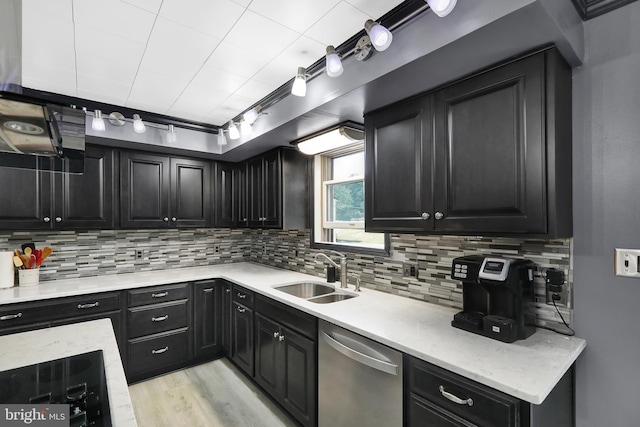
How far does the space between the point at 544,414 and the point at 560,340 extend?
393mm

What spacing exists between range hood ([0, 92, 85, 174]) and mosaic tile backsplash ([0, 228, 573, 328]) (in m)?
1.90

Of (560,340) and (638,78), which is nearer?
(638,78)

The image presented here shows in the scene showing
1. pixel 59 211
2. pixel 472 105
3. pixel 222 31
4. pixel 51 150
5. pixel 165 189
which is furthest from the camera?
pixel 165 189

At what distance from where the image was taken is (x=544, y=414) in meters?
1.14

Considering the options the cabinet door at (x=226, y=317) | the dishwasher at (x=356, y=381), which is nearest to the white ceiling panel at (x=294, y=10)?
the dishwasher at (x=356, y=381)

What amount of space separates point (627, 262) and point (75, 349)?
238 centimetres

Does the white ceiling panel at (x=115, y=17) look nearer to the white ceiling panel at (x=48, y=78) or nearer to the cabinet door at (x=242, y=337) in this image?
the white ceiling panel at (x=48, y=78)

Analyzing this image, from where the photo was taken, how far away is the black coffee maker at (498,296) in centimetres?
137

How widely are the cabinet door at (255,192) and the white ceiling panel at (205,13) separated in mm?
1718

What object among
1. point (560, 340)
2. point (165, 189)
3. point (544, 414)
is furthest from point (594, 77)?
point (165, 189)

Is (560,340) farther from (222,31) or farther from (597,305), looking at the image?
(222,31)

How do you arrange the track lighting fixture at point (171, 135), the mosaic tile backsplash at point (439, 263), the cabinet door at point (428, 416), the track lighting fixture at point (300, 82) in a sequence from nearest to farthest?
the cabinet door at point (428, 416) → the mosaic tile backsplash at point (439, 263) → the track lighting fixture at point (300, 82) → the track lighting fixture at point (171, 135)

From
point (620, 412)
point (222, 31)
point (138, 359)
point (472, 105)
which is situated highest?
point (222, 31)

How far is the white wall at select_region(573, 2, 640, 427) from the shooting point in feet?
4.16
